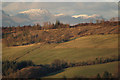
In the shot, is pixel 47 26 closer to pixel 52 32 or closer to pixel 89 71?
pixel 52 32

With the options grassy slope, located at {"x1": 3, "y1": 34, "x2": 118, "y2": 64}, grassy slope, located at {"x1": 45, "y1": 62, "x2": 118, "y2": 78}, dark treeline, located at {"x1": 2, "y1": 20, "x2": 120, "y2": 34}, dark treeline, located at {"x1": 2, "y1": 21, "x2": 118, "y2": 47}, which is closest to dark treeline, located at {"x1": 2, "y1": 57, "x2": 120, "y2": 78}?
grassy slope, located at {"x1": 45, "y1": 62, "x2": 118, "y2": 78}

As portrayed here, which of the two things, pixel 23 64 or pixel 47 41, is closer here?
pixel 23 64

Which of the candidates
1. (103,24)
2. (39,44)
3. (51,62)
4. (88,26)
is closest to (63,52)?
(51,62)

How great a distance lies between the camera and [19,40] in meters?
16.7

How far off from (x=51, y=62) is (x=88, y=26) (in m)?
6.53

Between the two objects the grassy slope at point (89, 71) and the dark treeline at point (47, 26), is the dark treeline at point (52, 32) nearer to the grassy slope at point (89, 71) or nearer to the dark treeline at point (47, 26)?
the dark treeline at point (47, 26)

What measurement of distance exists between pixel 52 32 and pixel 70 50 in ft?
12.1

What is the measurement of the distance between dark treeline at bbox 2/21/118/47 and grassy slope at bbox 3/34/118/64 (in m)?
0.77

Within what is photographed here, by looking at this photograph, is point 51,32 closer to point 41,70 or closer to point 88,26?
point 88,26

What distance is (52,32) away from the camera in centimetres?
1652

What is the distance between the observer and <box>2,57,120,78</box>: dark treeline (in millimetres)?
10383

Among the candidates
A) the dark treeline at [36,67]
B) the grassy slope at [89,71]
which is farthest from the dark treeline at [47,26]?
the grassy slope at [89,71]

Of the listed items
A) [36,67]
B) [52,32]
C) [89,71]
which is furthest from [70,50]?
[36,67]

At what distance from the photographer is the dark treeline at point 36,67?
1038cm
